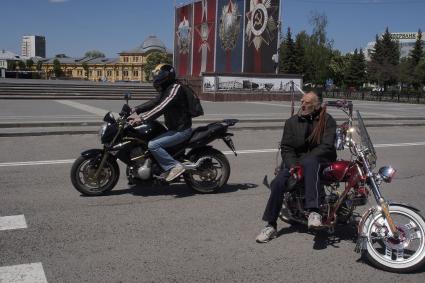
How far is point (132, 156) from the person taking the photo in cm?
656

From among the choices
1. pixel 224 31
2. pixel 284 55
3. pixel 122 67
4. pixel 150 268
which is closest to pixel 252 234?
pixel 150 268

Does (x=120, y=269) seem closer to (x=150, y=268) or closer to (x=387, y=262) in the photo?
(x=150, y=268)

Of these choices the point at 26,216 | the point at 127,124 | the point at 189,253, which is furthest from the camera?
the point at 127,124

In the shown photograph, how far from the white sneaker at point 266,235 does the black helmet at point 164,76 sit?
2536mm

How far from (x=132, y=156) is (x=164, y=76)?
3.66ft

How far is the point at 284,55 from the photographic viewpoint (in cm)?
7238

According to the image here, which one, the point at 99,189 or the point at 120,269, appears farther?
the point at 99,189

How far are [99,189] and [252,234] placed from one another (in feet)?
8.07

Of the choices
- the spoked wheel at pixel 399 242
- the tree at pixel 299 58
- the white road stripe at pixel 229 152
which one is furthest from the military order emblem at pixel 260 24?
the tree at pixel 299 58

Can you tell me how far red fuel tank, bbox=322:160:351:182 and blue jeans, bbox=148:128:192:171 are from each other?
2.39 metres

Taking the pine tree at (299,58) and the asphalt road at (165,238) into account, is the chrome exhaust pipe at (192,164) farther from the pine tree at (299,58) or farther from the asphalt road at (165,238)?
the pine tree at (299,58)

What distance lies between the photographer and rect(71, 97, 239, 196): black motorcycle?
652 cm

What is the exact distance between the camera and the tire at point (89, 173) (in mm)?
6602

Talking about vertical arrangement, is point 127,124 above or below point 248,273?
above
